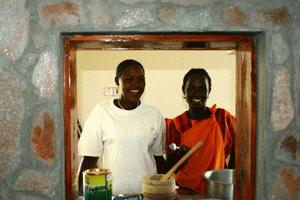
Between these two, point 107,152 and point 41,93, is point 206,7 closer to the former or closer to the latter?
point 41,93

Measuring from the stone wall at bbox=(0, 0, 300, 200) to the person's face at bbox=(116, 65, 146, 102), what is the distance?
0.78 metres

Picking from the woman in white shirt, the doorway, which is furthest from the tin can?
the woman in white shirt

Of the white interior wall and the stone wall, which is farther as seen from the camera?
the white interior wall

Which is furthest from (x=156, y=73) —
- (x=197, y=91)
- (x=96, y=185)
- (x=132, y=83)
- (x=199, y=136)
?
(x=96, y=185)

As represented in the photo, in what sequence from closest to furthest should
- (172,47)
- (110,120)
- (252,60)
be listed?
(252,60) → (172,47) → (110,120)

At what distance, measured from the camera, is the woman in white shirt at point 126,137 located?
221 centimetres

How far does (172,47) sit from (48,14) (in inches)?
23.4

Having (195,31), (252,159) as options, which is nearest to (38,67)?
(195,31)

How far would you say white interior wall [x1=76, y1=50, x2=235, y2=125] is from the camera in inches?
171

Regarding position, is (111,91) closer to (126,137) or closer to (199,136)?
(199,136)

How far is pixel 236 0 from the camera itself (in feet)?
5.15

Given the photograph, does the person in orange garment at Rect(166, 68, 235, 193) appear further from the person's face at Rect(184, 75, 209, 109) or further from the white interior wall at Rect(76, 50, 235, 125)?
the white interior wall at Rect(76, 50, 235, 125)

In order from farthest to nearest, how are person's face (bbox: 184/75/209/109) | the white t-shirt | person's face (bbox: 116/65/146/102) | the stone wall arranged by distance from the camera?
person's face (bbox: 184/75/209/109)
person's face (bbox: 116/65/146/102)
the white t-shirt
the stone wall

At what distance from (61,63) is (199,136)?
4.15 feet
